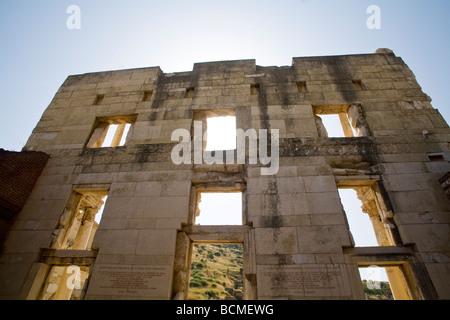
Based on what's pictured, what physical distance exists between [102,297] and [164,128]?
5.33 m

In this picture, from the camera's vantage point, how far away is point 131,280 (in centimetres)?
559

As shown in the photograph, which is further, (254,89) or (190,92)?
(190,92)

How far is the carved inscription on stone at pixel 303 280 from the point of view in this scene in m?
5.14

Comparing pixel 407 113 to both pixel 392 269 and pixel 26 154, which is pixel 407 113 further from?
pixel 26 154

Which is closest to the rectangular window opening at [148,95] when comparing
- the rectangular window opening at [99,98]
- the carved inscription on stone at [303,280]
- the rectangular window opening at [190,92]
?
the rectangular window opening at [190,92]

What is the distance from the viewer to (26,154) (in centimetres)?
748

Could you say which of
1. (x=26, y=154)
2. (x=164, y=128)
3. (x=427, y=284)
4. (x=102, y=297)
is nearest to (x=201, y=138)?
(x=164, y=128)

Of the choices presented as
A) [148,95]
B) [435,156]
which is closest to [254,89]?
[148,95]
